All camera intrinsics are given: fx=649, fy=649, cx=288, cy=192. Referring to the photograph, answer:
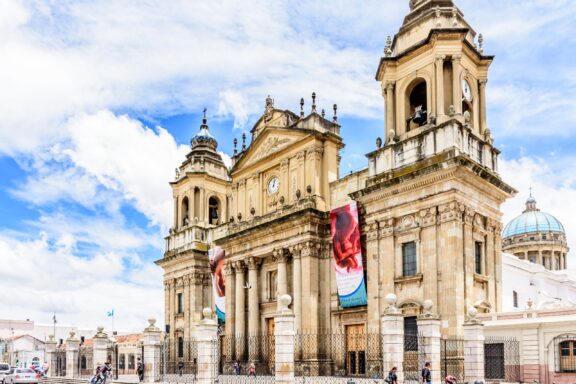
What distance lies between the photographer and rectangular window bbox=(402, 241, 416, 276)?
29.1 metres

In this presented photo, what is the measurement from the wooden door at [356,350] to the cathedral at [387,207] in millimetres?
344

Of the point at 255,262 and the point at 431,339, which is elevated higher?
the point at 255,262

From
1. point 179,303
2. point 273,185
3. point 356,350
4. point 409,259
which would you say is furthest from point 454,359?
point 179,303

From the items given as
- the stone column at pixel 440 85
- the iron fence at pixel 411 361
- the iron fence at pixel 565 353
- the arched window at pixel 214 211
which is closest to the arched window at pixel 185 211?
the arched window at pixel 214 211

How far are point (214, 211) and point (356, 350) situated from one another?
2192 centimetres

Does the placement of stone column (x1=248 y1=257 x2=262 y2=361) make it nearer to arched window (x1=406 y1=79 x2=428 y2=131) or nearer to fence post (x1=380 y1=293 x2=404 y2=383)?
arched window (x1=406 y1=79 x2=428 y2=131)

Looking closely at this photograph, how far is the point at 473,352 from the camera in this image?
846 inches

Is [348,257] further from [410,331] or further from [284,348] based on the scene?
[284,348]

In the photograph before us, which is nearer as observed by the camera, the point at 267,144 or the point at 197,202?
the point at 267,144

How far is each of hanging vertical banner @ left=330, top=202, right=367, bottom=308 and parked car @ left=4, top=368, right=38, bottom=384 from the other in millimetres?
15259

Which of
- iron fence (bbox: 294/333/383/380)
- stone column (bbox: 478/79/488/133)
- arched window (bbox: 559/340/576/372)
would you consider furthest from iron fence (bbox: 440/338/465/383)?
stone column (bbox: 478/79/488/133)

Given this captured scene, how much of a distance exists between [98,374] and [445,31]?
21944 mm

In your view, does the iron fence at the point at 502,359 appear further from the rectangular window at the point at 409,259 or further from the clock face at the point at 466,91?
the clock face at the point at 466,91

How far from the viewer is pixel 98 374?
28734 millimetres
